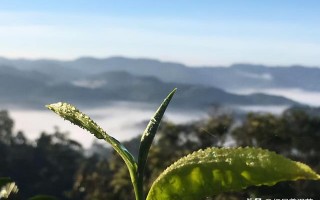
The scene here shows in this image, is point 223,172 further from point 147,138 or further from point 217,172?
point 147,138

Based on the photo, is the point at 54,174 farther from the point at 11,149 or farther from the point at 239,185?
the point at 239,185

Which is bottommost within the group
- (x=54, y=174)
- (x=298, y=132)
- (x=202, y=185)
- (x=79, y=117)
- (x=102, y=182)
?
(x=54, y=174)

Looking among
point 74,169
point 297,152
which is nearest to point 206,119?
point 297,152

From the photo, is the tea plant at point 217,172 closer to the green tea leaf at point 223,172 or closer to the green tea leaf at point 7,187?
the green tea leaf at point 223,172

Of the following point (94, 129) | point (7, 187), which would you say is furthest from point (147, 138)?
point (7, 187)

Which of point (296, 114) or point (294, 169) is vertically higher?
point (294, 169)

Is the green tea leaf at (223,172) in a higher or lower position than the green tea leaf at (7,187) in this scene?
higher

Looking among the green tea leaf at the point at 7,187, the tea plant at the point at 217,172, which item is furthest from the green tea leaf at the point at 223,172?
the green tea leaf at the point at 7,187

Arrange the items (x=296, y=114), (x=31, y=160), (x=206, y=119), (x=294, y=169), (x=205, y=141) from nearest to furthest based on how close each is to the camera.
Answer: (x=294, y=169)
(x=205, y=141)
(x=206, y=119)
(x=296, y=114)
(x=31, y=160)
